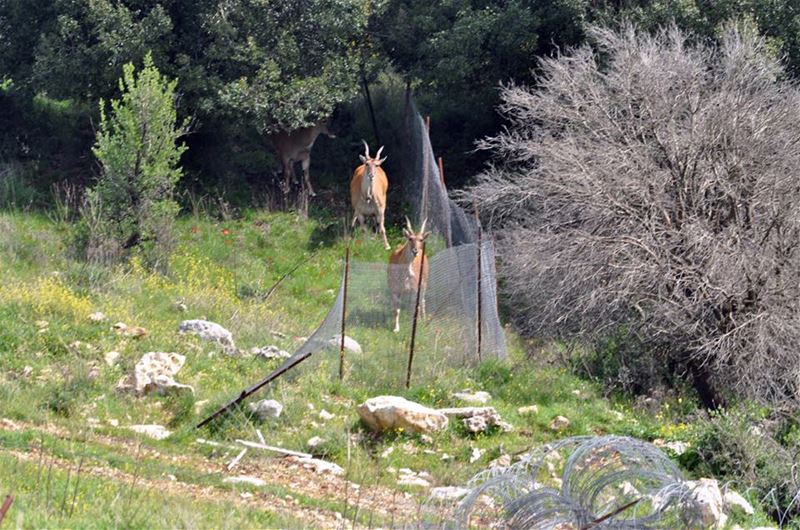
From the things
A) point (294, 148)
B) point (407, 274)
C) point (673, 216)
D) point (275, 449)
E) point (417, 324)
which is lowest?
point (275, 449)

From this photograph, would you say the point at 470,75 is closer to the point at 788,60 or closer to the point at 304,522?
the point at 788,60

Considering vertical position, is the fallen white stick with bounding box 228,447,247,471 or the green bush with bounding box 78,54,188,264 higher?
the green bush with bounding box 78,54,188,264

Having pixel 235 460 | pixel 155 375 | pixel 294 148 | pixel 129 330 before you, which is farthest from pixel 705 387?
pixel 294 148

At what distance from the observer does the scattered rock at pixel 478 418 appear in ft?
44.6

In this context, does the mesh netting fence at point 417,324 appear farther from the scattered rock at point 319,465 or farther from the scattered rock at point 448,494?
the scattered rock at point 448,494

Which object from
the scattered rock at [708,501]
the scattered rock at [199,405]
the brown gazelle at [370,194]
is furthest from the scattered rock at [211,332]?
the scattered rock at [708,501]

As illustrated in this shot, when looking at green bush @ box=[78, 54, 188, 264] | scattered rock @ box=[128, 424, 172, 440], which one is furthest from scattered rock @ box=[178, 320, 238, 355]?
green bush @ box=[78, 54, 188, 264]

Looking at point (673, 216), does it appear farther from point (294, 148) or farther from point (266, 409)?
point (294, 148)

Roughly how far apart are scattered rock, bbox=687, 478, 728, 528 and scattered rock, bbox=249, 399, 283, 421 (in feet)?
17.2

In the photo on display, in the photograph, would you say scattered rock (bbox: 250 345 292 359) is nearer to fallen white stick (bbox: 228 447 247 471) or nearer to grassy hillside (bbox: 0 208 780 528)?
grassy hillside (bbox: 0 208 780 528)

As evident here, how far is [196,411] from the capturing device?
1366 centimetres

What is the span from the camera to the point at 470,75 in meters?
25.3

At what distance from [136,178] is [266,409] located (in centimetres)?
832

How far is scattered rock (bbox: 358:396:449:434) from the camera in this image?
13.3 metres
